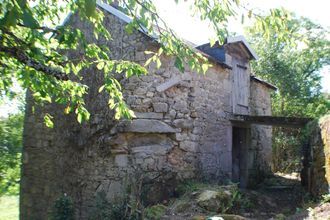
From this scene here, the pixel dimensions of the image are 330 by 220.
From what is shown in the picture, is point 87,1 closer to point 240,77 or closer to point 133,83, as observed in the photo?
point 133,83

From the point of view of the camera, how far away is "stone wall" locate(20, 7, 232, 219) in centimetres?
748

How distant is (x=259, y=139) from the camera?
11711mm

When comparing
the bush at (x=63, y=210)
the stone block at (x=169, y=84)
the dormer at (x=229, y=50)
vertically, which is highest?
the dormer at (x=229, y=50)

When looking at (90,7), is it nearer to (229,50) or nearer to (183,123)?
(183,123)

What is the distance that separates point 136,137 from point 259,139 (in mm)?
5449

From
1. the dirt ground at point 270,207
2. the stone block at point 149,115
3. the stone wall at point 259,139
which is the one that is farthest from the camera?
the stone wall at point 259,139

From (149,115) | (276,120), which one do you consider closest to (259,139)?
(276,120)

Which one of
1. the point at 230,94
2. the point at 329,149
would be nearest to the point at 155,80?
the point at 230,94

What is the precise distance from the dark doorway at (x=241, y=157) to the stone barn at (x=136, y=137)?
42.6 inches

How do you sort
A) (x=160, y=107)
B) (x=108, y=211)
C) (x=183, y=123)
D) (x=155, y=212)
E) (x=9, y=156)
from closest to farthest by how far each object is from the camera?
(x=9, y=156) < (x=155, y=212) < (x=108, y=211) < (x=160, y=107) < (x=183, y=123)

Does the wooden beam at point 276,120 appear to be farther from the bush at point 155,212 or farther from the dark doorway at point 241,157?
the bush at point 155,212

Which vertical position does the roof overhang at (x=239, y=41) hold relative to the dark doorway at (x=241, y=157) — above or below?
above

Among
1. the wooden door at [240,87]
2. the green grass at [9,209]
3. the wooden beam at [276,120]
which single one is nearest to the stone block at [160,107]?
the wooden beam at [276,120]

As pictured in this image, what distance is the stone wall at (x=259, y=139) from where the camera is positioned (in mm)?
11133
